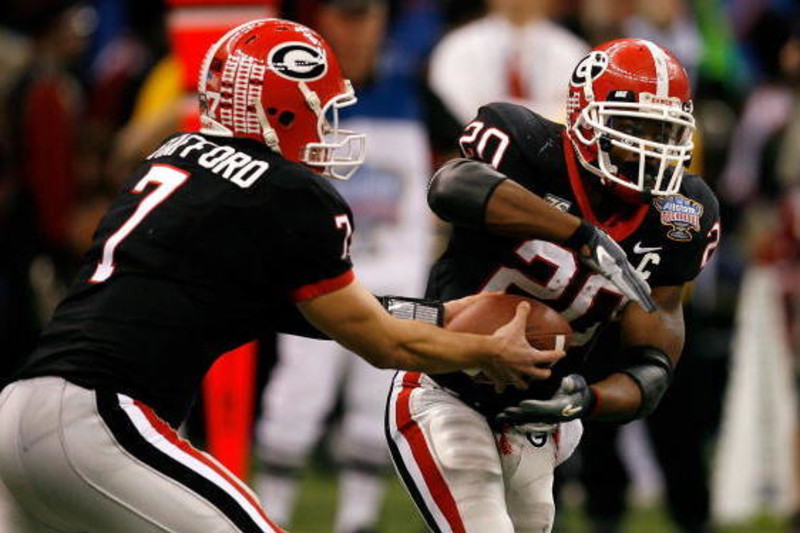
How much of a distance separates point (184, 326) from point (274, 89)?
0.65m

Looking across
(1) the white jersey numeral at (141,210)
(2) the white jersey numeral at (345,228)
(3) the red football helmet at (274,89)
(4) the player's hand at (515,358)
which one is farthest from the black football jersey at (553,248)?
(1) the white jersey numeral at (141,210)

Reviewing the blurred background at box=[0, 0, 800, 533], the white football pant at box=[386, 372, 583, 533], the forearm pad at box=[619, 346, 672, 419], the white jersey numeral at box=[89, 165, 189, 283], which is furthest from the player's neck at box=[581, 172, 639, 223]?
the blurred background at box=[0, 0, 800, 533]

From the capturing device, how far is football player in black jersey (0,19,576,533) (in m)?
3.84

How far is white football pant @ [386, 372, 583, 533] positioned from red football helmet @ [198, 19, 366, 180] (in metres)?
0.67

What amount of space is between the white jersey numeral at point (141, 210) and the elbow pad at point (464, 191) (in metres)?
0.63

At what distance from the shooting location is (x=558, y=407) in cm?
425

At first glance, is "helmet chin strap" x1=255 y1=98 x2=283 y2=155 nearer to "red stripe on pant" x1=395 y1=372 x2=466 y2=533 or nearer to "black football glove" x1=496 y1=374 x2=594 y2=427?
"red stripe on pant" x1=395 y1=372 x2=466 y2=533

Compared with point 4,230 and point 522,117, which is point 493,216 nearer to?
point 522,117

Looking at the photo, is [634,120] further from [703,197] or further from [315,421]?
[315,421]

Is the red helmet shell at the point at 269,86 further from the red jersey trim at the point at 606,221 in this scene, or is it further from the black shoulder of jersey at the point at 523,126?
the red jersey trim at the point at 606,221

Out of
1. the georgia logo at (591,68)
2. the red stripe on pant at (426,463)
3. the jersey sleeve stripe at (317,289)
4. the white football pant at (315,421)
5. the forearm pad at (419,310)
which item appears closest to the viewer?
the jersey sleeve stripe at (317,289)

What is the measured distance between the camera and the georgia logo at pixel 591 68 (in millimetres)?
4465

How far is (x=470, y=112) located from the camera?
7555 millimetres

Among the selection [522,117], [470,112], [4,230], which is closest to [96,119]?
[4,230]
